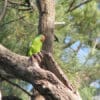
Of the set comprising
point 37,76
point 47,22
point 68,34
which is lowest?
point 68,34

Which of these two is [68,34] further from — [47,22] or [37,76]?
[37,76]

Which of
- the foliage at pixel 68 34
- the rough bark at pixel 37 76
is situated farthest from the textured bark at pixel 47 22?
the rough bark at pixel 37 76

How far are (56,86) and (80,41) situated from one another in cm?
151

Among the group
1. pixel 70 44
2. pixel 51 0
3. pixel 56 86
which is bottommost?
pixel 70 44

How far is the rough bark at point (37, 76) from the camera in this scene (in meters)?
1.65

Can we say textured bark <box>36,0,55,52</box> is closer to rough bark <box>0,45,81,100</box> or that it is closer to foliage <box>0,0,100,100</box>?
foliage <box>0,0,100,100</box>

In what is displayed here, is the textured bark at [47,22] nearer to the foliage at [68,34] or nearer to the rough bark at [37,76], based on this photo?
the foliage at [68,34]

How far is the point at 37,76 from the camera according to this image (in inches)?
66.0

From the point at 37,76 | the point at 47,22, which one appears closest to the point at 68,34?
the point at 47,22

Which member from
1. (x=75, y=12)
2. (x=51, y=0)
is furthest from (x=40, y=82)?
(x=75, y=12)

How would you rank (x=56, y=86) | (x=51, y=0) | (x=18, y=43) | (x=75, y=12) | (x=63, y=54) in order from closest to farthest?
(x=56, y=86) < (x=51, y=0) < (x=18, y=43) < (x=63, y=54) < (x=75, y=12)

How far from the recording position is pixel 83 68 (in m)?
2.94

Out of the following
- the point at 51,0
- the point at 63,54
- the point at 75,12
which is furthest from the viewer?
the point at 75,12

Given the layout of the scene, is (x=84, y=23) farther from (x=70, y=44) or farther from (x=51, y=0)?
(x=51, y=0)
